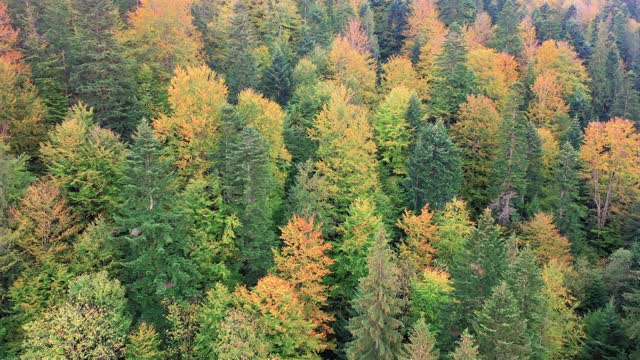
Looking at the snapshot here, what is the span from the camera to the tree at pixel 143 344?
31016mm

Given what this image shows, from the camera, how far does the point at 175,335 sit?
32531 mm

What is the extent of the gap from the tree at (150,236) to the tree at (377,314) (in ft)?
38.5

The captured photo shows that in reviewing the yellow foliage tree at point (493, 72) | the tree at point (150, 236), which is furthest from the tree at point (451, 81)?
the tree at point (150, 236)

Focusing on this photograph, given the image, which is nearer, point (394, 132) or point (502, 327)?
point (502, 327)

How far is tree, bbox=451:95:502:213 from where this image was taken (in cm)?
5503

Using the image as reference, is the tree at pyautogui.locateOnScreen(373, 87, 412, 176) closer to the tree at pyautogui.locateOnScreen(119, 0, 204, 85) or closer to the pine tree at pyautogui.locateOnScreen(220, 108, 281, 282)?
the pine tree at pyautogui.locateOnScreen(220, 108, 281, 282)

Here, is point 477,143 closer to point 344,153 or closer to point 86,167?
point 344,153

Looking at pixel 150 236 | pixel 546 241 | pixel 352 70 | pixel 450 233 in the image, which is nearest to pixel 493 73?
pixel 352 70

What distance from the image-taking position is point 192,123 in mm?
41719

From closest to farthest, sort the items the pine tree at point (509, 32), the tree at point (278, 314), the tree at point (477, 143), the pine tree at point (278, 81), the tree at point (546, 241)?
1. the tree at point (278, 314)
2. the tree at point (546, 241)
3. the tree at point (477, 143)
4. the pine tree at point (278, 81)
5. the pine tree at point (509, 32)

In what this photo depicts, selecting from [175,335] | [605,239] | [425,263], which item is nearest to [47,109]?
[175,335]

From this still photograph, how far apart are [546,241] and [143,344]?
35949 mm

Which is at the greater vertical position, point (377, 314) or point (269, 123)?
point (269, 123)

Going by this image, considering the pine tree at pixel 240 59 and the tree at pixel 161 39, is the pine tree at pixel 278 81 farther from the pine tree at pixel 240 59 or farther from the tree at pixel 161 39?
the tree at pixel 161 39
